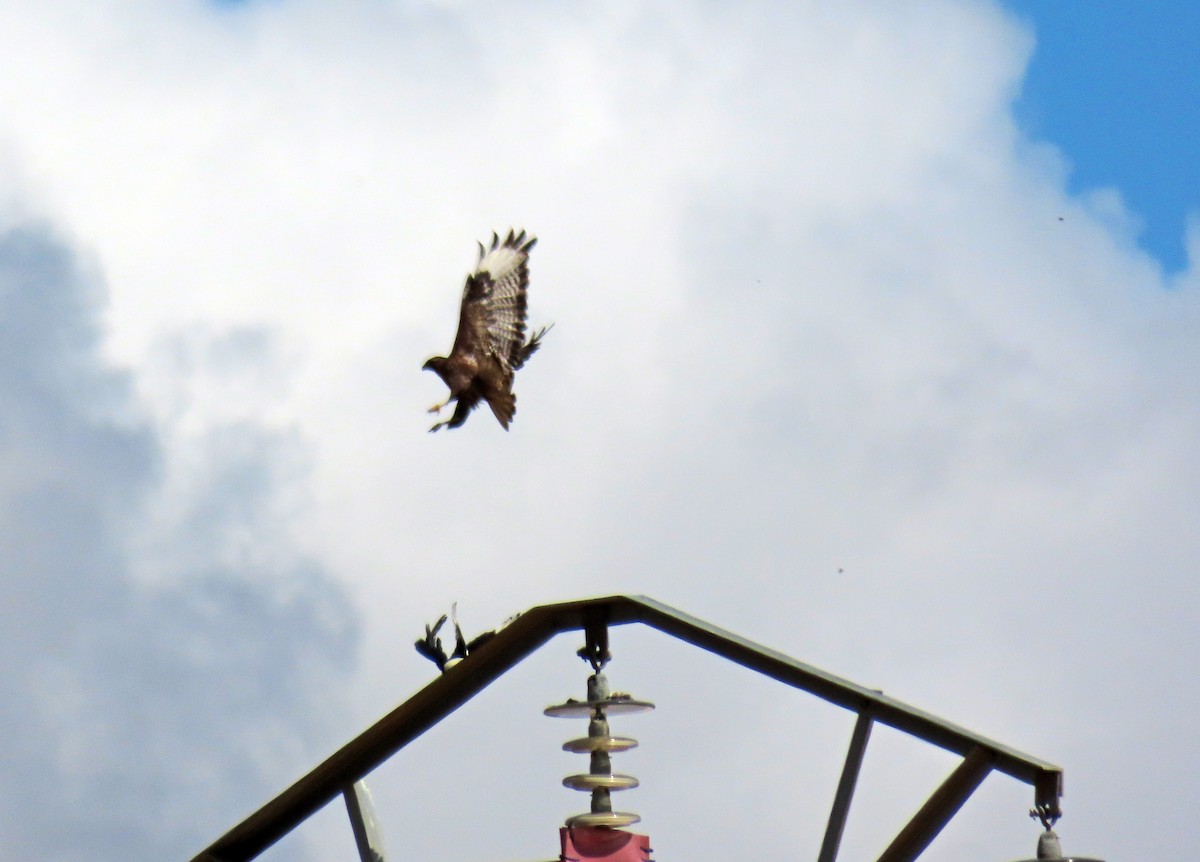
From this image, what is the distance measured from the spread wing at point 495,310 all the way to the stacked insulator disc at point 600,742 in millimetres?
3730

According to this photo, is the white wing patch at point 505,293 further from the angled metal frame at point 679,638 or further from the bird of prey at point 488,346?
the angled metal frame at point 679,638

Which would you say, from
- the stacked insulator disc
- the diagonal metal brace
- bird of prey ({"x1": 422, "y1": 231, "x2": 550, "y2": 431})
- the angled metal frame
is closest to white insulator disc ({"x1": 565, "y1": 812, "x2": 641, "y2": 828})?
the stacked insulator disc

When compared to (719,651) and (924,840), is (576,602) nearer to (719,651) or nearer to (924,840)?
(719,651)

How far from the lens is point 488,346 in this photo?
11.5 m

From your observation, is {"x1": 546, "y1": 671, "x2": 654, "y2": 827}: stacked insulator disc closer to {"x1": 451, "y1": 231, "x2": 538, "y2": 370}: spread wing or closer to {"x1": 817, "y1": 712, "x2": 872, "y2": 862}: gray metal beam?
{"x1": 817, "y1": 712, "x2": 872, "y2": 862}: gray metal beam

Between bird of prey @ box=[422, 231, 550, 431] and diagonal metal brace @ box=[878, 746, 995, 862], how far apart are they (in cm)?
477

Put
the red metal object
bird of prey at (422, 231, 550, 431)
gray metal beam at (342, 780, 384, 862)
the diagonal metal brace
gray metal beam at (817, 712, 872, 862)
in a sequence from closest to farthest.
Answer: the diagonal metal brace → gray metal beam at (817, 712, 872, 862) → the red metal object → gray metal beam at (342, 780, 384, 862) → bird of prey at (422, 231, 550, 431)

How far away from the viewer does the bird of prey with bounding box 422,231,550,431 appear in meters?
11.5

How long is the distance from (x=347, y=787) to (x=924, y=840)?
8.37 ft

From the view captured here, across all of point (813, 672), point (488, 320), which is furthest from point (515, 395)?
point (813, 672)

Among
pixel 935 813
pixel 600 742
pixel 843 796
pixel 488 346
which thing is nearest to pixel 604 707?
pixel 600 742

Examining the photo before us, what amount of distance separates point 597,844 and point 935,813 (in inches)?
54.6

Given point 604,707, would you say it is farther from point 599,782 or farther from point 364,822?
point 364,822

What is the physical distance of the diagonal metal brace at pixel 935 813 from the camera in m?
7.02
